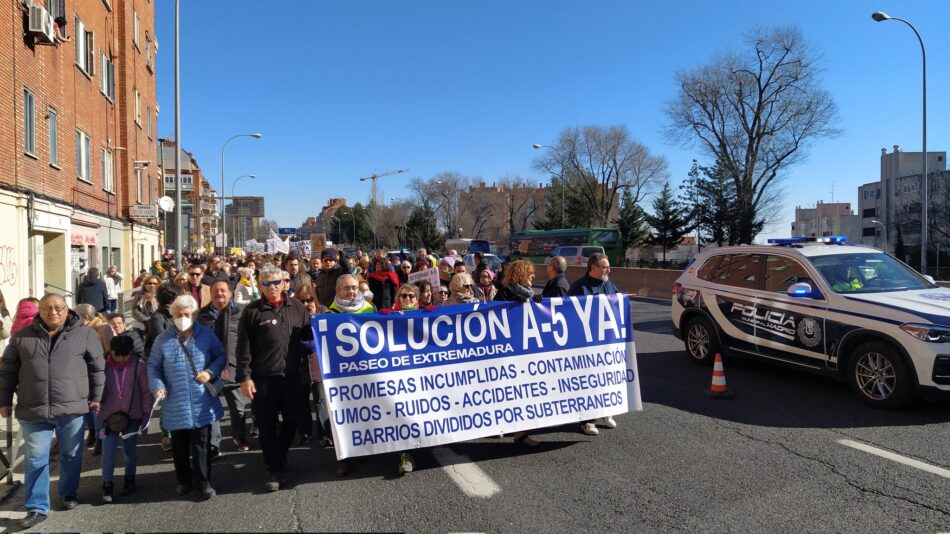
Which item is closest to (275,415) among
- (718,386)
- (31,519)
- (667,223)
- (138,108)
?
(31,519)

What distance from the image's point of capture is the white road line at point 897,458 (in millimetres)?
5027

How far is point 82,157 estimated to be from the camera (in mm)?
19578

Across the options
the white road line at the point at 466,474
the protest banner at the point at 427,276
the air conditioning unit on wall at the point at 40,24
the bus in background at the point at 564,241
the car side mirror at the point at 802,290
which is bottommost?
the white road line at the point at 466,474

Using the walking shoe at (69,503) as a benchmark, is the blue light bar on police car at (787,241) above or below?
above

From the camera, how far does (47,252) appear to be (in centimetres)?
1684

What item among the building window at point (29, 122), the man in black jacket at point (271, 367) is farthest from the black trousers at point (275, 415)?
the building window at point (29, 122)

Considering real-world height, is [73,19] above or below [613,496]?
above

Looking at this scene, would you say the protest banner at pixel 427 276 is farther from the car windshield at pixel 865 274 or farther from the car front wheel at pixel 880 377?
the car front wheel at pixel 880 377

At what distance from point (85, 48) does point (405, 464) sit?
66.5 ft

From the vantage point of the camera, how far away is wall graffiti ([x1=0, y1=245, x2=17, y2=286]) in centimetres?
1255

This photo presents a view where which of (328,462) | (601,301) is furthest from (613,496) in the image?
(328,462)

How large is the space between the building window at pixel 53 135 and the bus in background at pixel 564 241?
2866cm

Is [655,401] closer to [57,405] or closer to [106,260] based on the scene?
[57,405]

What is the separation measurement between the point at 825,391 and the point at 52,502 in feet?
26.2
